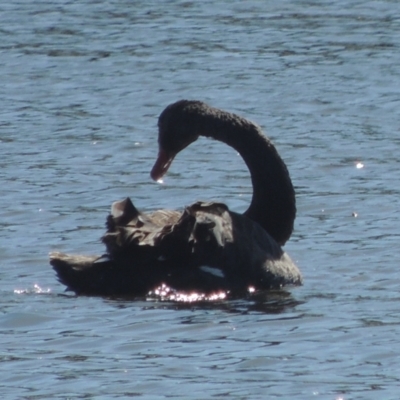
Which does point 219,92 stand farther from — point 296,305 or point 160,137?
point 296,305

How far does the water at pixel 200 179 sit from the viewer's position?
7.51 m

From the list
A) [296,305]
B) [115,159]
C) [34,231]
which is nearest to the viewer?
[296,305]

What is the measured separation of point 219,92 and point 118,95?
1.13 metres

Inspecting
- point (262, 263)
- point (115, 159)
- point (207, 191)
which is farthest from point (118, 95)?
point (262, 263)

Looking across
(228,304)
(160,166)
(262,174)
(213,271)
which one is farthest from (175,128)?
(228,304)

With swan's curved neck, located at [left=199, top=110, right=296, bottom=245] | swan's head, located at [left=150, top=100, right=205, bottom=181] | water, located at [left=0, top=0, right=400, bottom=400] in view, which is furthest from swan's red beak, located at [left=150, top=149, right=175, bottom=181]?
water, located at [left=0, top=0, right=400, bottom=400]

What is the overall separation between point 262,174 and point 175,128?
719 millimetres

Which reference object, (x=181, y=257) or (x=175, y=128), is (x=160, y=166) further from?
(x=181, y=257)

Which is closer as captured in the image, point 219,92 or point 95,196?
point 95,196

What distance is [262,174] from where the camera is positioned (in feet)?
34.4

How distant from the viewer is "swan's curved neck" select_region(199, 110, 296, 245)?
1040cm

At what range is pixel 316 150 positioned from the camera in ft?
45.2

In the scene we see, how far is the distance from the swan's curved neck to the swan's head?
0.10 metres

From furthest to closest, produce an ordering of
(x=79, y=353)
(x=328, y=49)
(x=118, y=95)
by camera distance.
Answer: (x=328, y=49), (x=118, y=95), (x=79, y=353)
